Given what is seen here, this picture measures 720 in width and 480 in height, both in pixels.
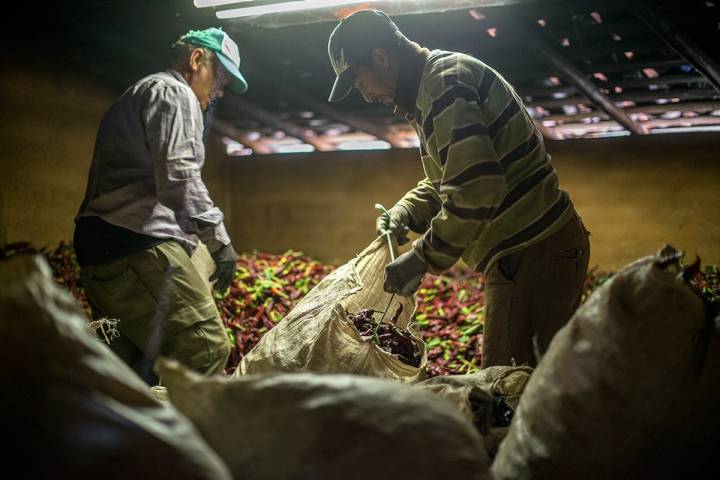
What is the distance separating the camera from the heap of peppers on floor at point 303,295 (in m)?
4.50

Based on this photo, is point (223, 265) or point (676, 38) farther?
point (676, 38)

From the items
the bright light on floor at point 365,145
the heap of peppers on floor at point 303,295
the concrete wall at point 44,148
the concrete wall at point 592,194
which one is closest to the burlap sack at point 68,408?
the heap of peppers on floor at point 303,295

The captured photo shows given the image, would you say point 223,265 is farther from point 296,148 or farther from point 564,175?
point 296,148

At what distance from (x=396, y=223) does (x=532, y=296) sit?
0.78 m

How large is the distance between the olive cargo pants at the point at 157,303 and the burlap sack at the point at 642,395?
2412 mm

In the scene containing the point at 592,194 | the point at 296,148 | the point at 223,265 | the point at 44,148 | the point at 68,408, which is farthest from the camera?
the point at 296,148

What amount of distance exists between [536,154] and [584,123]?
14.5ft

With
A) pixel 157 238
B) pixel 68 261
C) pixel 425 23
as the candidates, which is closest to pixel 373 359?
pixel 157 238

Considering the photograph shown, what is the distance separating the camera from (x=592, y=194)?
6266 millimetres

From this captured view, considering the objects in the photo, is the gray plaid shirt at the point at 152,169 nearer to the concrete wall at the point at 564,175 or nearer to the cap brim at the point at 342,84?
the cap brim at the point at 342,84

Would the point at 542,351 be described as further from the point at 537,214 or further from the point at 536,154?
the point at 536,154

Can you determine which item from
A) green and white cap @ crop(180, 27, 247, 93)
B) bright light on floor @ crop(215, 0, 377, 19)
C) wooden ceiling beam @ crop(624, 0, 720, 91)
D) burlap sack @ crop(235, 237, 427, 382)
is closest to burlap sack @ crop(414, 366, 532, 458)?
burlap sack @ crop(235, 237, 427, 382)

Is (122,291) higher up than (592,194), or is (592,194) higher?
(122,291)

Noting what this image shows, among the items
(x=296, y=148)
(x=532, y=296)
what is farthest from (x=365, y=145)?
(x=532, y=296)
